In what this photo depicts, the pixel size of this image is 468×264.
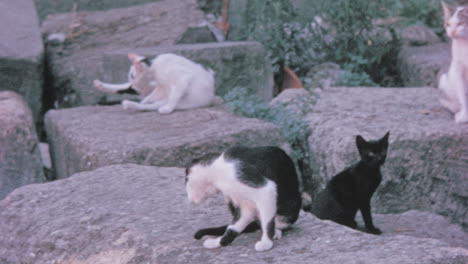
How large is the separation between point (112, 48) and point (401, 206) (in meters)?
4.32

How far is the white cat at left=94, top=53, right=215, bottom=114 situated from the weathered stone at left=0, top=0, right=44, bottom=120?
4.51 feet

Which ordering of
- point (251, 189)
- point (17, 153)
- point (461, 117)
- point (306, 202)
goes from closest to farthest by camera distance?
point (251, 189) < point (461, 117) < point (306, 202) < point (17, 153)

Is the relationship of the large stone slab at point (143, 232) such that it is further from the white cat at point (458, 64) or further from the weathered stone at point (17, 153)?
the white cat at point (458, 64)

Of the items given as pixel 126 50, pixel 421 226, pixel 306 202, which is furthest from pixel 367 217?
pixel 126 50

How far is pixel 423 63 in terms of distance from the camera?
687 cm

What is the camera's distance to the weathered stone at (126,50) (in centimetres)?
661

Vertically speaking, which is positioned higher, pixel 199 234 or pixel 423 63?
pixel 199 234

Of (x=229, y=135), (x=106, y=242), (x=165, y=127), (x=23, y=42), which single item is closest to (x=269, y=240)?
(x=106, y=242)

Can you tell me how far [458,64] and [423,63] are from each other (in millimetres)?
2263

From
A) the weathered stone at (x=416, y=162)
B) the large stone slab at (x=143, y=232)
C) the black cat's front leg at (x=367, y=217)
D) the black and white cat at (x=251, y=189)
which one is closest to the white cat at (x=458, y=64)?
the weathered stone at (x=416, y=162)

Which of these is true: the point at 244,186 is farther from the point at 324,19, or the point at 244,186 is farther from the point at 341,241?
the point at 324,19

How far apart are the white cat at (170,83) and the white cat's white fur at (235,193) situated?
2673mm

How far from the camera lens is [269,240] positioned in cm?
264

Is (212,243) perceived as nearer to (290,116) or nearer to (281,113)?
(290,116)
